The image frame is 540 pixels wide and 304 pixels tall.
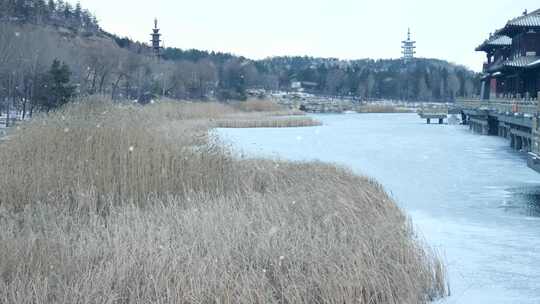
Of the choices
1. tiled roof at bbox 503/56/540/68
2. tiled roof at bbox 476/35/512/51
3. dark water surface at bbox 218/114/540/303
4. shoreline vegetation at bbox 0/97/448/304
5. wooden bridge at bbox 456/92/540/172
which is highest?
tiled roof at bbox 476/35/512/51

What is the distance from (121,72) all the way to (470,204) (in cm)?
3755

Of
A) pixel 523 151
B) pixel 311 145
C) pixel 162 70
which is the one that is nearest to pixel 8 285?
pixel 311 145

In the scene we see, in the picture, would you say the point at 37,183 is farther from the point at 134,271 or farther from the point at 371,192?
the point at 371,192

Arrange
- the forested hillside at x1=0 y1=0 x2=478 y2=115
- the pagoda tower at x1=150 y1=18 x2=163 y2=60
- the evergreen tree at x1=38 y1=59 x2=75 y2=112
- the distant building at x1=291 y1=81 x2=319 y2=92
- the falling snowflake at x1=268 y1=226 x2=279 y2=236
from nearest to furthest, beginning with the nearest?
the falling snowflake at x1=268 y1=226 x2=279 y2=236 → the evergreen tree at x1=38 y1=59 x2=75 y2=112 → the forested hillside at x1=0 y1=0 x2=478 y2=115 → the pagoda tower at x1=150 y1=18 x2=163 y2=60 → the distant building at x1=291 y1=81 x2=319 y2=92

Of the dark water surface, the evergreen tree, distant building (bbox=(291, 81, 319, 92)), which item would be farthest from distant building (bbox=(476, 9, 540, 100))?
distant building (bbox=(291, 81, 319, 92))

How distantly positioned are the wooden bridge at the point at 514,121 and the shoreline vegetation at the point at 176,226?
5965mm

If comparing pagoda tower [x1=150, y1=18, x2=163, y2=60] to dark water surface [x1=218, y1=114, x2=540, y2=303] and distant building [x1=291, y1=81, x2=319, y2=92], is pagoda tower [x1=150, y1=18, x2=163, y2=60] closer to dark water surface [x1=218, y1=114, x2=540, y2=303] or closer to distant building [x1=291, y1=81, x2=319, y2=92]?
distant building [x1=291, y1=81, x2=319, y2=92]

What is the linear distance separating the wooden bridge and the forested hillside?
537 inches

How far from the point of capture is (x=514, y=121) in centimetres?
1888

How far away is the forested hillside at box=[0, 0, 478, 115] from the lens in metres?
27.0

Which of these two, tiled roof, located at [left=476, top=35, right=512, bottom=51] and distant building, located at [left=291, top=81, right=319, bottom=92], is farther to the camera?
distant building, located at [left=291, top=81, right=319, bottom=92]

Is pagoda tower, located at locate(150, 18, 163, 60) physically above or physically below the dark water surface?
above

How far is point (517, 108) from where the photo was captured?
19.1 m

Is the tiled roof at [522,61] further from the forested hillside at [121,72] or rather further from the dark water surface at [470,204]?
the forested hillside at [121,72]
